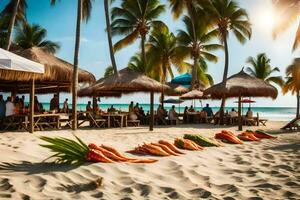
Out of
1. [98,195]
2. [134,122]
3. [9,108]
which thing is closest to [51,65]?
[9,108]

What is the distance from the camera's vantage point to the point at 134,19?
25594mm

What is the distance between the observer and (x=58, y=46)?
3083cm

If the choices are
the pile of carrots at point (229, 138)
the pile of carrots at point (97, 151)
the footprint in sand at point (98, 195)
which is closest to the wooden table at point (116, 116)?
the pile of carrots at point (229, 138)

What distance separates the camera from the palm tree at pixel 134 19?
2548 centimetres

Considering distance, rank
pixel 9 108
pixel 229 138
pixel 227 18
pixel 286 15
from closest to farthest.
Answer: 1. pixel 229 138
2. pixel 9 108
3. pixel 286 15
4. pixel 227 18

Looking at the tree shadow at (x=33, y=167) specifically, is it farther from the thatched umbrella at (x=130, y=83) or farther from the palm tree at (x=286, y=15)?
the palm tree at (x=286, y=15)

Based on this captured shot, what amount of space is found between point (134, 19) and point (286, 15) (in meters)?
11.6

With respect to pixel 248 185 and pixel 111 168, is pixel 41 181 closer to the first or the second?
pixel 111 168

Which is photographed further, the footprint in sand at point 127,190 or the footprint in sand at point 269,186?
the footprint in sand at point 269,186

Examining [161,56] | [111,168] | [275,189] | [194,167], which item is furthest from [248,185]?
[161,56]

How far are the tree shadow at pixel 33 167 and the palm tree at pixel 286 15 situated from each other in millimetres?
14816

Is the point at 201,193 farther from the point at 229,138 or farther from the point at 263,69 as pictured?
the point at 263,69

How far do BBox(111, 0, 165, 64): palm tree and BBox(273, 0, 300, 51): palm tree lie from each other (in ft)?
34.1

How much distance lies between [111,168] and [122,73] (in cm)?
1003
